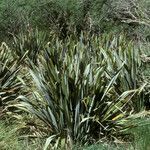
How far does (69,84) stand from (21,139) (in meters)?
0.96

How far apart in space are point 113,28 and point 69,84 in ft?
32.2

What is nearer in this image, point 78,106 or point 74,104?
point 78,106

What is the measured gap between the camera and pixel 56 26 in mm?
15227

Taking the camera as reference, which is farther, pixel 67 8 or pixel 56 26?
pixel 67 8

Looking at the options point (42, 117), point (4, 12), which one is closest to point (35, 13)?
point (4, 12)

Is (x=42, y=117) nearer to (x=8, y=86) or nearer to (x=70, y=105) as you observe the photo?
(x=70, y=105)

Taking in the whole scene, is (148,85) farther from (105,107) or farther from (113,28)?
(113,28)

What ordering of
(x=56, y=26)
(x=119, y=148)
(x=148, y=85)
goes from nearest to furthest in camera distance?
1. (x=119, y=148)
2. (x=148, y=85)
3. (x=56, y=26)

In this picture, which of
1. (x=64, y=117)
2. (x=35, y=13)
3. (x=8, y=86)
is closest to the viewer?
(x=64, y=117)

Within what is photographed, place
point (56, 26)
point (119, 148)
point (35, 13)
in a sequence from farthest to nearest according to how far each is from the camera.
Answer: point (35, 13)
point (56, 26)
point (119, 148)

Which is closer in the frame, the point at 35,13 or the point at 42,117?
the point at 42,117

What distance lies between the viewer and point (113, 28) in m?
16.3

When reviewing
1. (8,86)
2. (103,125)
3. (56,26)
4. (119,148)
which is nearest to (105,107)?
(103,125)

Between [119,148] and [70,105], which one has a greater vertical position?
[70,105]
